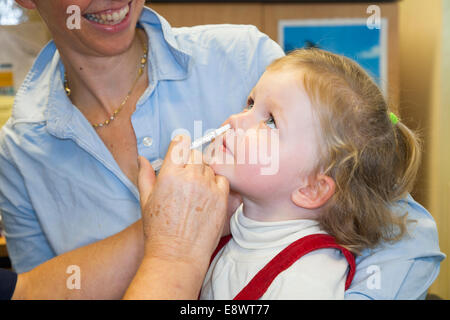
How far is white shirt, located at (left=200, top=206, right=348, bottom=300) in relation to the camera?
40.0 inches

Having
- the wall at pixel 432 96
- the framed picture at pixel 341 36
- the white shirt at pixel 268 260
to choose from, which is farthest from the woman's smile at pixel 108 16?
the wall at pixel 432 96

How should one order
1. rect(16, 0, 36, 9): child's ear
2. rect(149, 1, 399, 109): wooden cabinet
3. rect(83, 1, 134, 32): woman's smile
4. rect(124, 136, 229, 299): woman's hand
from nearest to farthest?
rect(124, 136, 229, 299): woman's hand → rect(83, 1, 134, 32): woman's smile → rect(16, 0, 36, 9): child's ear → rect(149, 1, 399, 109): wooden cabinet

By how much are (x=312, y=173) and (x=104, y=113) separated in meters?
0.72

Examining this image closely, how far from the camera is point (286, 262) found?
1.06 meters

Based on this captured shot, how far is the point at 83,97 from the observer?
5.12 feet

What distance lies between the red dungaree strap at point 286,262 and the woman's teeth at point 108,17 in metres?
0.76

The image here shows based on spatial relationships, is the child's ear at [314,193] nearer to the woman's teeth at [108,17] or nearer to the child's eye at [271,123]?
the child's eye at [271,123]

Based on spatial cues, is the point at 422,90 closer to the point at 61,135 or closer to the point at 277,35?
the point at 277,35

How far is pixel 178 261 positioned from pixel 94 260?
0.34 meters

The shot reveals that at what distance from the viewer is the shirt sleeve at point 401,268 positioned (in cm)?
103

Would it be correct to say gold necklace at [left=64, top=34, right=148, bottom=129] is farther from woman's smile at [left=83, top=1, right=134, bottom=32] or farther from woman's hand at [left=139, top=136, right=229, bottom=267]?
woman's hand at [left=139, top=136, right=229, bottom=267]

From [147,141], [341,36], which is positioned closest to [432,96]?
[341,36]

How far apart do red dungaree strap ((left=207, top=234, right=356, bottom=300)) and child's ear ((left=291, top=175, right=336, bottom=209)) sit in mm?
78

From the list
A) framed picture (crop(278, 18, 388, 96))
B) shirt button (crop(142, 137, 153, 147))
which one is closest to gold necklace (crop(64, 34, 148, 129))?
shirt button (crop(142, 137, 153, 147))
